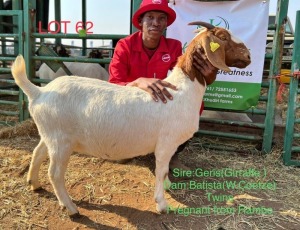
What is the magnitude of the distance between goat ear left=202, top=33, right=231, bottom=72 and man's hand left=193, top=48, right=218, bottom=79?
0.13 meters

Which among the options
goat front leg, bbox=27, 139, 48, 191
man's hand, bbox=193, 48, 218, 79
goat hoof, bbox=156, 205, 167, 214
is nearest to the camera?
man's hand, bbox=193, 48, 218, 79

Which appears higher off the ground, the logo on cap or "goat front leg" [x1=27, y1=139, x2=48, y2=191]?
the logo on cap

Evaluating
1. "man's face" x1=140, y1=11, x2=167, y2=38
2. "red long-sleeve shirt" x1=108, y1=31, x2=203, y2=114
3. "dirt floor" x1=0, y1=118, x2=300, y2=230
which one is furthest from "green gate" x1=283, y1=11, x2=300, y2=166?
"man's face" x1=140, y1=11, x2=167, y2=38

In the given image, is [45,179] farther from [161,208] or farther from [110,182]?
[161,208]

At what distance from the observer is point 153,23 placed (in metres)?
3.11

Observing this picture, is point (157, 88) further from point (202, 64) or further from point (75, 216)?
point (75, 216)

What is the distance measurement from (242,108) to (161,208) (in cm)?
188

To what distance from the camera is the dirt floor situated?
266cm

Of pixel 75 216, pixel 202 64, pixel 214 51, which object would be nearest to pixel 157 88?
pixel 202 64

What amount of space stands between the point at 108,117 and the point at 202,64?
0.94 m

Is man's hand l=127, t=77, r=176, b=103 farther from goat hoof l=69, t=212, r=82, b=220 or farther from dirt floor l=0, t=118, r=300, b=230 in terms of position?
goat hoof l=69, t=212, r=82, b=220

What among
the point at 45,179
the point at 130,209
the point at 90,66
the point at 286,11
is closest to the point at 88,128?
the point at 130,209

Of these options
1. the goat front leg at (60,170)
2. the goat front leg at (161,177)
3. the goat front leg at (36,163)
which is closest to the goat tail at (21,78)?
the goat front leg at (60,170)

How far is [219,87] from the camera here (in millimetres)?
3996
